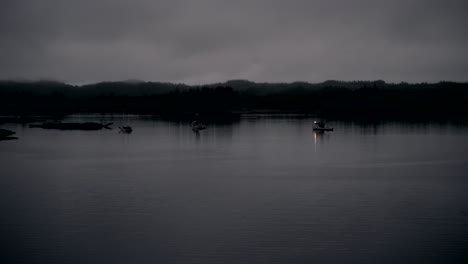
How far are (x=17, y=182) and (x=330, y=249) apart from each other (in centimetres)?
2853

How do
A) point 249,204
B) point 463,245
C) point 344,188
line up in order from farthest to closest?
point 344,188 < point 249,204 < point 463,245

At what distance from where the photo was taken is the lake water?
1961cm

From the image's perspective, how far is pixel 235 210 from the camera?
27016 mm

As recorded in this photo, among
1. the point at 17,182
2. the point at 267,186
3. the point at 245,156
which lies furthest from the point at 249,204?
the point at 245,156

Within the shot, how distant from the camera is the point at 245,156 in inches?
2313

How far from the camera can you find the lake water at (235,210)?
64.3ft

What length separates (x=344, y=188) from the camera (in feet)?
113

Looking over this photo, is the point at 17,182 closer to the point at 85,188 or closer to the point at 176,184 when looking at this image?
the point at 85,188

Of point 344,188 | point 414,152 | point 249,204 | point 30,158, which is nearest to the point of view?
point 249,204

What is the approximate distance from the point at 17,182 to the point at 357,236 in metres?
28.6

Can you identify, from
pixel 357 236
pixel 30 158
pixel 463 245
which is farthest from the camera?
pixel 30 158

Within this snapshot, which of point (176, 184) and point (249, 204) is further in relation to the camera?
point (176, 184)

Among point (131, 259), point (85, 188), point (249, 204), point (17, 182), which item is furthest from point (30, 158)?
point (131, 259)

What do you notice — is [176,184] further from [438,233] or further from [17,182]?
[438,233]
